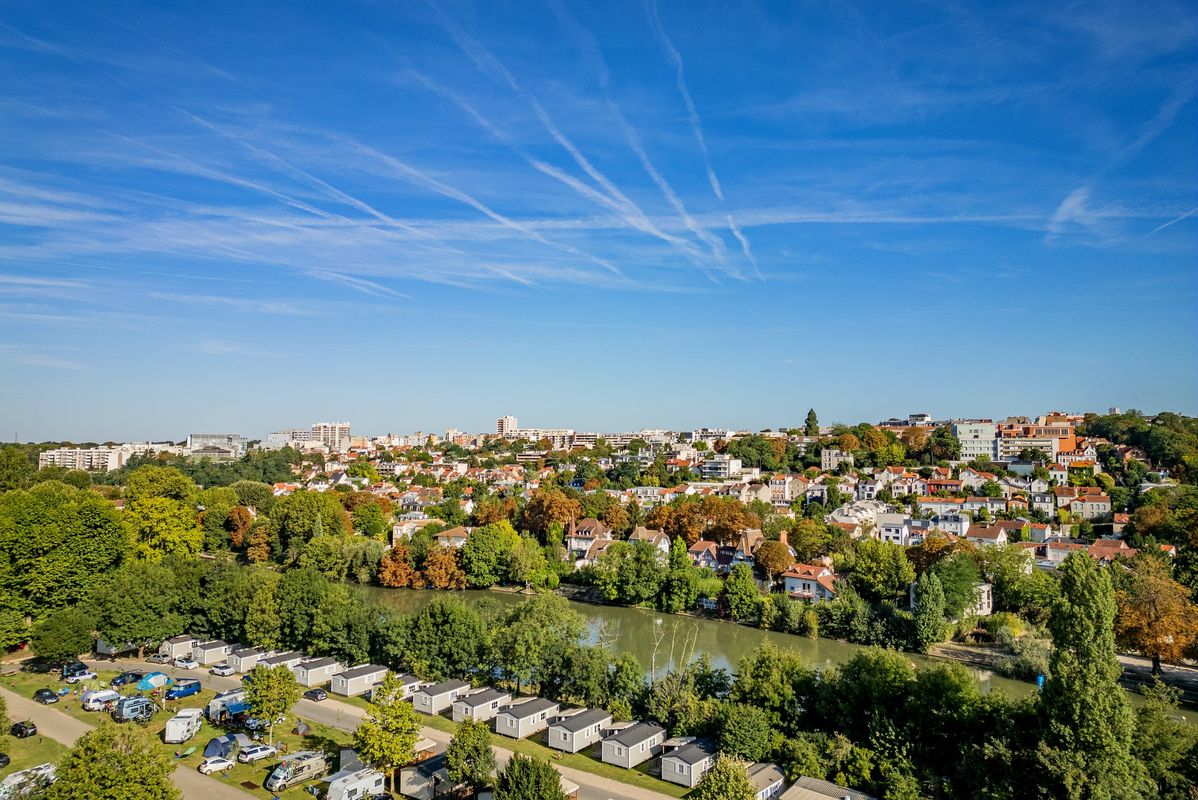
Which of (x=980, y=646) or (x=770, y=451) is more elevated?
(x=770, y=451)

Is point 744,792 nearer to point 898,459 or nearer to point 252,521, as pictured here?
point 252,521

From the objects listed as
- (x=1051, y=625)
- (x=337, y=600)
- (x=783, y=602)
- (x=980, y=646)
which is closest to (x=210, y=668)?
(x=337, y=600)

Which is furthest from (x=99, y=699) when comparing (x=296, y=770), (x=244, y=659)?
(x=296, y=770)

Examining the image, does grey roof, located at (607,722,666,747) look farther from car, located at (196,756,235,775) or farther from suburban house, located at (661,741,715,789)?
car, located at (196,756,235,775)

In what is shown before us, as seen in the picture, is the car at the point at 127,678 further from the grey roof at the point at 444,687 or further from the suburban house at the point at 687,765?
the suburban house at the point at 687,765

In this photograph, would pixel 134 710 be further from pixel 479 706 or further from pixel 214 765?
pixel 479 706
